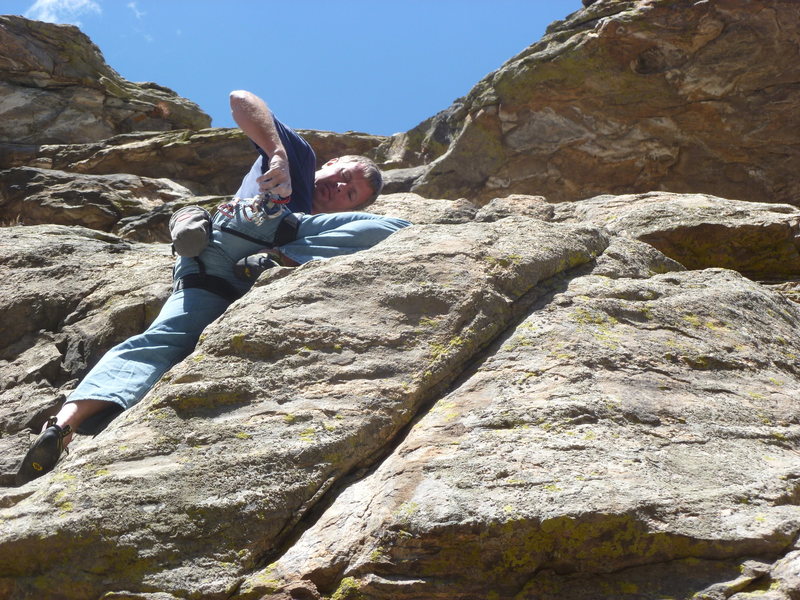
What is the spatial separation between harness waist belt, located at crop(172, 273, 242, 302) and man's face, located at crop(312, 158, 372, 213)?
1.35 meters

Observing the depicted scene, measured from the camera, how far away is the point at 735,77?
14109mm

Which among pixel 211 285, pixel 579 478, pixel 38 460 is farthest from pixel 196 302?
pixel 579 478

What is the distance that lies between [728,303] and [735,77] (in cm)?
980

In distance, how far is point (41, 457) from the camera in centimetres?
527

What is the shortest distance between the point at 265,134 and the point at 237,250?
0.98 metres

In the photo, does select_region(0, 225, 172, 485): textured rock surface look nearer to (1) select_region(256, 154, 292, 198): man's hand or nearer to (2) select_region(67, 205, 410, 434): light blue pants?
(2) select_region(67, 205, 410, 434): light blue pants

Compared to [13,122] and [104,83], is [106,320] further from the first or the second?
[104,83]

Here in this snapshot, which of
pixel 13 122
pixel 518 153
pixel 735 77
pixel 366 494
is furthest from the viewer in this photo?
pixel 13 122

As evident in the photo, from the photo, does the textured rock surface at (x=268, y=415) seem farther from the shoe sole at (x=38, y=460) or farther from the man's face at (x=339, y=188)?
the man's face at (x=339, y=188)

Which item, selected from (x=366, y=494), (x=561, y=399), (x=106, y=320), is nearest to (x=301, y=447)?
(x=366, y=494)

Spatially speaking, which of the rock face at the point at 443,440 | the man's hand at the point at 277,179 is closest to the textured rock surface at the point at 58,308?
the rock face at the point at 443,440

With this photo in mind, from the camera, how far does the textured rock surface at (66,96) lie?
2198cm

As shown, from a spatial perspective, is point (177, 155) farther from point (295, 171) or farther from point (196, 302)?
point (196, 302)

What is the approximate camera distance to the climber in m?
5.56
